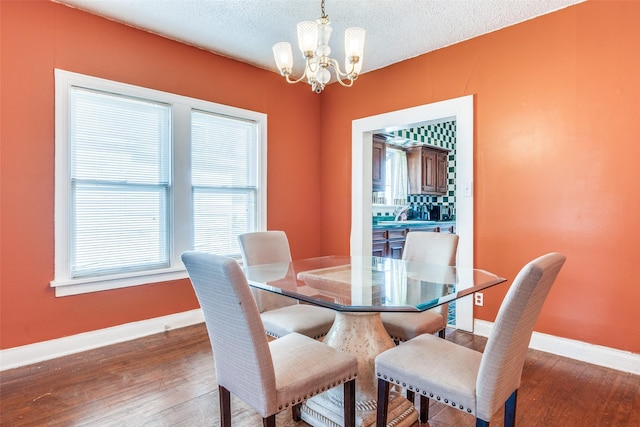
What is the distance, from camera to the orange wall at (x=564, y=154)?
2.49 m

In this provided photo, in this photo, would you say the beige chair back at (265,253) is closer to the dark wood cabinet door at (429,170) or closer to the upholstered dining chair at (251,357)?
the upholstered dining chair at (251,357)

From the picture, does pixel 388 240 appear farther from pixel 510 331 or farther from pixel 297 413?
pixel 510 331

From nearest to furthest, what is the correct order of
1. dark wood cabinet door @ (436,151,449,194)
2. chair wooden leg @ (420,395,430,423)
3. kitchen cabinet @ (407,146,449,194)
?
chair wooden leg @ (420,395,430,423) < kitchen cabinet @ (407,146,449,194) < dark wood cabinet door @ (436,151,449,194)

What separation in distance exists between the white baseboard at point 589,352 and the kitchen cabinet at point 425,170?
3514 millimetres

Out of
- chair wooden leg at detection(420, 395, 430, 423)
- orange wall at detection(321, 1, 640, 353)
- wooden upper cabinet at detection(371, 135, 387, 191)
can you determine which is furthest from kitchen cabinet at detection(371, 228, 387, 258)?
chair wooden leg at detection(420, 395, 430, 423)

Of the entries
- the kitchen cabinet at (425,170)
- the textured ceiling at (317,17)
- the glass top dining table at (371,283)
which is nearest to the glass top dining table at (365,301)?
the glass top dining table at (371,283)

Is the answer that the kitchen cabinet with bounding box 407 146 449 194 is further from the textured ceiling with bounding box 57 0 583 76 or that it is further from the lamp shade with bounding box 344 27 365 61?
the lamp shade with bounding box 344 27 365 61

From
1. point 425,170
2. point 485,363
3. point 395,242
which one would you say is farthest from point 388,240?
point 485,363

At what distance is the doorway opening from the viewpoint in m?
3.23

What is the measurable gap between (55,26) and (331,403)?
3.20 meters

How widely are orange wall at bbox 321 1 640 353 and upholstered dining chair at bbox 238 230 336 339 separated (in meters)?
1.70

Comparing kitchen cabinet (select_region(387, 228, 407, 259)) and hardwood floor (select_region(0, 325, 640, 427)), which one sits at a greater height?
kitchen cabinet (select_region(387, 228, 407, 259))

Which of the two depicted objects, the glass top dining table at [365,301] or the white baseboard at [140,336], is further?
the white baseboard at [140,336]

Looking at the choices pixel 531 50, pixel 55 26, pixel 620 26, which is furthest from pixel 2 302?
pixel 620 26
